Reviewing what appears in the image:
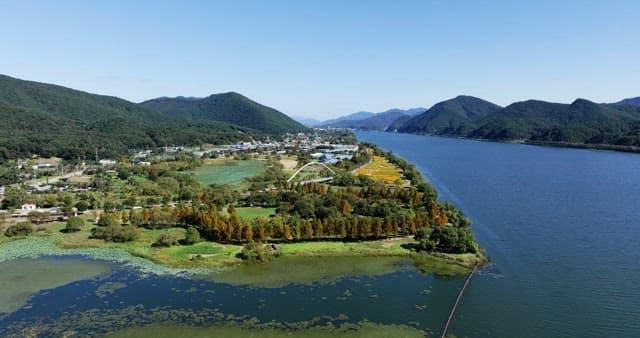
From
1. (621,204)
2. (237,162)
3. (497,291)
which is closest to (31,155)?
(237,162)

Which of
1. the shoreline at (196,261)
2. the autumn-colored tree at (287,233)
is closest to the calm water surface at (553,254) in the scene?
the shoreline at (196,261)

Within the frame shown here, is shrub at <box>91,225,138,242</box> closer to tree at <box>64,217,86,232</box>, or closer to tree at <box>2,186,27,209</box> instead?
tree at <box>64,217,86,232</box>

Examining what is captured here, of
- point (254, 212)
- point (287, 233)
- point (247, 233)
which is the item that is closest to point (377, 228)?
point (287, 233)

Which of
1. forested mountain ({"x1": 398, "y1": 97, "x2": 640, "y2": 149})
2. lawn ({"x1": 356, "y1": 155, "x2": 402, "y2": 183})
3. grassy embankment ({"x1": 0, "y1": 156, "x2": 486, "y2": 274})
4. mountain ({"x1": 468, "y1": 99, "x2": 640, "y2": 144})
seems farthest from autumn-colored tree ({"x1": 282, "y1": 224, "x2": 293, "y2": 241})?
mountain ({"x1": 468, "y1": 99, "x2": 640, "y2": 144})

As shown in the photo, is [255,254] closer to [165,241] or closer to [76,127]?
[165,241]

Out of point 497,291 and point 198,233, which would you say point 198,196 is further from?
point 497,291
